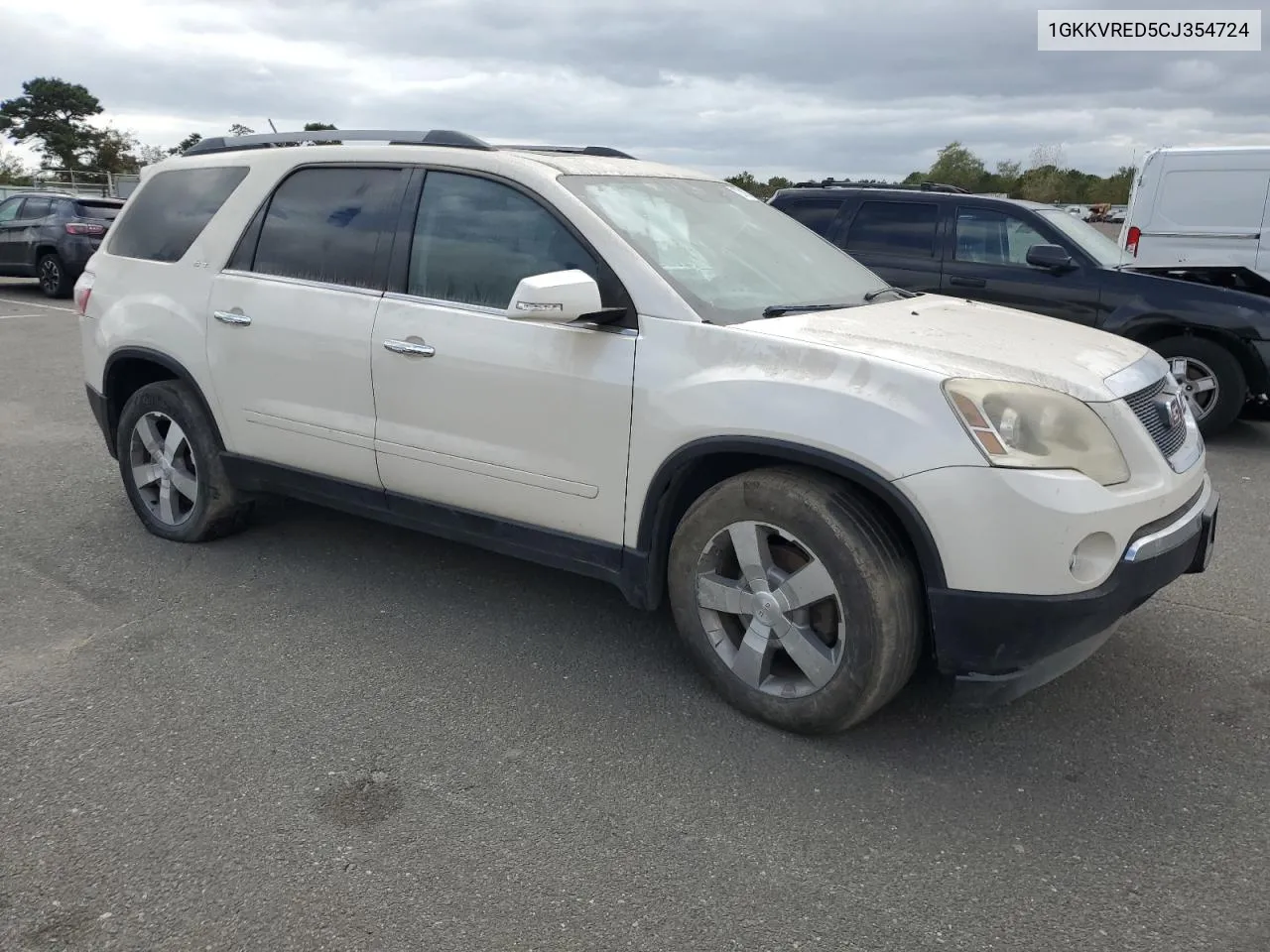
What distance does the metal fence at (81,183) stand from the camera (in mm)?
32703

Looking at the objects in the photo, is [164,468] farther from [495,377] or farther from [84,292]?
[495,377]

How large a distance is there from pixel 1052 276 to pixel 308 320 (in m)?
5.91

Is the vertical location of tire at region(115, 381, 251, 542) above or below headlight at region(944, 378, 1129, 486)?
below

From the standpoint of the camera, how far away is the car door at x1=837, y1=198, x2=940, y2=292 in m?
8.31

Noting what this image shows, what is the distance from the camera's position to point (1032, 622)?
2803 millimetres

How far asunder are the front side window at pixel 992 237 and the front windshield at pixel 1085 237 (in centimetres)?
20

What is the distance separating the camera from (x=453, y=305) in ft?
12.3

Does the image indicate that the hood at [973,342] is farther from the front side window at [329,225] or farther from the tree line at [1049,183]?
the tree line at [1049,183]

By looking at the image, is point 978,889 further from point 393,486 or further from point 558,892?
point 393,486

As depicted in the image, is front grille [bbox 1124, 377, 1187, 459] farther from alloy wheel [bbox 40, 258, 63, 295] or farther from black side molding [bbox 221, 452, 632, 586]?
alloy wheel [bbox 40, 258, 63, 295]

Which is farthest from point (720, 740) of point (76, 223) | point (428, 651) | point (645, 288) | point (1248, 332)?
point (76, 223)

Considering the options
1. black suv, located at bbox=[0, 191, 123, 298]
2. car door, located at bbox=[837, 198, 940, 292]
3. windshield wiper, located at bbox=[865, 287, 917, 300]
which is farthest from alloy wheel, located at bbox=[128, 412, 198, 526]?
black suv, located at bbox=[0, 191, 123, 298]

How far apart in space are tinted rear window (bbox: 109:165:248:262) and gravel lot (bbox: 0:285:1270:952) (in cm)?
149

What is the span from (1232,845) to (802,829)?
111cm
